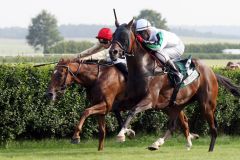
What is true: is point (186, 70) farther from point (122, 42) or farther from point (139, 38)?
point (122, 42)

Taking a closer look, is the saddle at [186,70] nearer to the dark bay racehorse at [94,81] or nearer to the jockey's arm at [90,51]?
the dark bay racehorse at [94,81]

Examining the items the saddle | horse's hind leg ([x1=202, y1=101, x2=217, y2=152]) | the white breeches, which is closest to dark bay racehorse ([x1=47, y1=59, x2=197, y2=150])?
the white breeches

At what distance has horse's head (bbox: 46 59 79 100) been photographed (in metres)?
13.3

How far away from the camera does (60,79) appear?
13352mm

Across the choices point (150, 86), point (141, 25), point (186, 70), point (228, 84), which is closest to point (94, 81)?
point (150, 86)

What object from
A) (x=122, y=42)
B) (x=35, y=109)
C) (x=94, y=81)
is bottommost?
(x=35, y=109)

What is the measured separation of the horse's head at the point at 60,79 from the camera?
1330cm

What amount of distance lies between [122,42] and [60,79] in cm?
152

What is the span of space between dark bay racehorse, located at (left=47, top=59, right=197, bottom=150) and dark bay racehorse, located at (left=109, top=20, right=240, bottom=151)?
0.33 meters

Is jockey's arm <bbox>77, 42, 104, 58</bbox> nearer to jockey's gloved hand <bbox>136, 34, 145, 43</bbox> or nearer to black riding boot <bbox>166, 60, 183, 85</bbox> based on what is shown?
jockey's gloved hand <bbox>136, 34, 145, 43</bbox>

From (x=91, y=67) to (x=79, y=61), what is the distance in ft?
0.73

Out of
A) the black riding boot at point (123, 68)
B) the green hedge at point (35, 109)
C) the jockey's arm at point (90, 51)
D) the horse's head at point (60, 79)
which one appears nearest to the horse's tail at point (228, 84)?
the black riding boot at point (123, 68)

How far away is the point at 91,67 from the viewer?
A: 13648 mm

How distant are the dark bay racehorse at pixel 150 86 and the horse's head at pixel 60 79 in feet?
3.39
